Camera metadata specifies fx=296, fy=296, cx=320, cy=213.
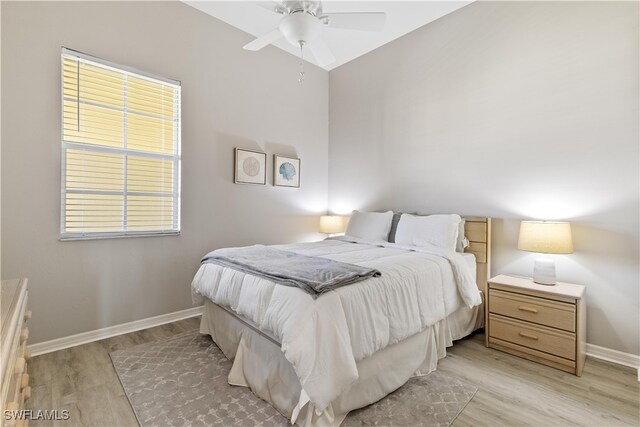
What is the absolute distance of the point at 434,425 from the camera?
158cm

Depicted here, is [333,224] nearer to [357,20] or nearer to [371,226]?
[371,226]

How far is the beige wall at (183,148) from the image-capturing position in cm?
228

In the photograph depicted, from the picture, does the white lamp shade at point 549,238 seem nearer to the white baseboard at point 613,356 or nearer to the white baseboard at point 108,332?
the white baseboard at point 613,356

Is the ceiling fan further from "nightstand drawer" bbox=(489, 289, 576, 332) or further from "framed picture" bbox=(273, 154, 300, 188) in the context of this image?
"nightstand drawer" bbox=(489, 289, 576, 332)

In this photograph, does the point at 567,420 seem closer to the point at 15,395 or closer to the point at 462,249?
the point at 462,249

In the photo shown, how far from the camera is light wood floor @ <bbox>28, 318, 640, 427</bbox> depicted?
165 centimetres

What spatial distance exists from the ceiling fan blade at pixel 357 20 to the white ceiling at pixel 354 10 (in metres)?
0.99

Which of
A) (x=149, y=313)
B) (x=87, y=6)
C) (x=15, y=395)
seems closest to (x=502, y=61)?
(x=87, y=6)

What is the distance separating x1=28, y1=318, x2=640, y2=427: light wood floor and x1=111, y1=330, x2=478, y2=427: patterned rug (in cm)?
7

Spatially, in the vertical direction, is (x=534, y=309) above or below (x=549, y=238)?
below

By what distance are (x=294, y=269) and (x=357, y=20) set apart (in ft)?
6.07

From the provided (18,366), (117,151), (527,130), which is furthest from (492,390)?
(117,151)

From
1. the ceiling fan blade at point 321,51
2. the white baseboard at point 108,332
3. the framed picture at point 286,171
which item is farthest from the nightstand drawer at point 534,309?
the white baseboard at point 108,332

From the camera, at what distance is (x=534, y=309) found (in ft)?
7.42
